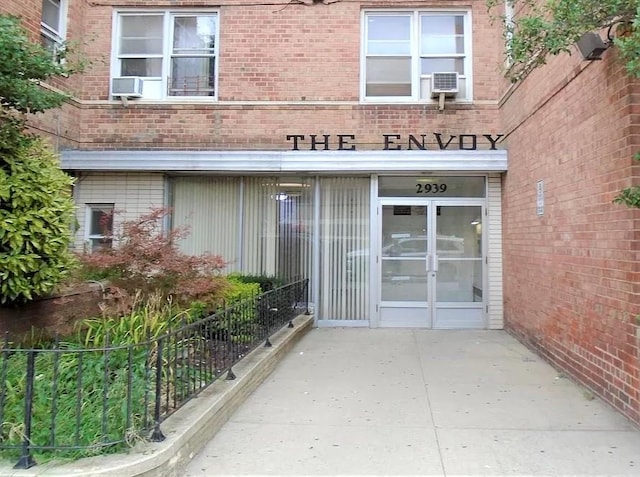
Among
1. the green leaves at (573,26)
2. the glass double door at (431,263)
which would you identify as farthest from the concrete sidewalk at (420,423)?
the green leaves at (573,26)

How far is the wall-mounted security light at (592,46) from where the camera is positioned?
4887 mm

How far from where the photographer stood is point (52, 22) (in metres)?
9.07

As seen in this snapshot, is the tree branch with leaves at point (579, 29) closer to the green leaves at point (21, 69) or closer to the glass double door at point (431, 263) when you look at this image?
the green leaves at point (21, 69)

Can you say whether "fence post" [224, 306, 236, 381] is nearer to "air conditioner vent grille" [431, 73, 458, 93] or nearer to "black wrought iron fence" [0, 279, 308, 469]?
"black wrought iron fence" [0, 279, 308, 469]

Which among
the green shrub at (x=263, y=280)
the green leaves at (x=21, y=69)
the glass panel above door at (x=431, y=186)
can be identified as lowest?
the green shrub at (x=263, y=280)

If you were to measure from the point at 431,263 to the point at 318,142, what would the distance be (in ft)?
9.74

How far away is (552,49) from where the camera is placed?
405 cm

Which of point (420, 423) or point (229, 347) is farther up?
point (229, 347)

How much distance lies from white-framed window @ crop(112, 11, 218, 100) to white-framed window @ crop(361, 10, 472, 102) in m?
2.91

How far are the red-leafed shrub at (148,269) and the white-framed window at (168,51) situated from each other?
4423 mm

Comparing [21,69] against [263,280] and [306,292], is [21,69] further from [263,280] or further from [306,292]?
[306,292]

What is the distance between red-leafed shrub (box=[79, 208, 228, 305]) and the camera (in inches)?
230

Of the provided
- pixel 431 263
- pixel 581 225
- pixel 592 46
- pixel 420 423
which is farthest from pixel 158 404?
pixel 431 263

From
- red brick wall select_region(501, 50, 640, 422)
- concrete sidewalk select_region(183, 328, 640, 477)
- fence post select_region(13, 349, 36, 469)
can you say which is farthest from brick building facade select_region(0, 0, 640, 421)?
fence post select_region(13, 349, 36, 469)
